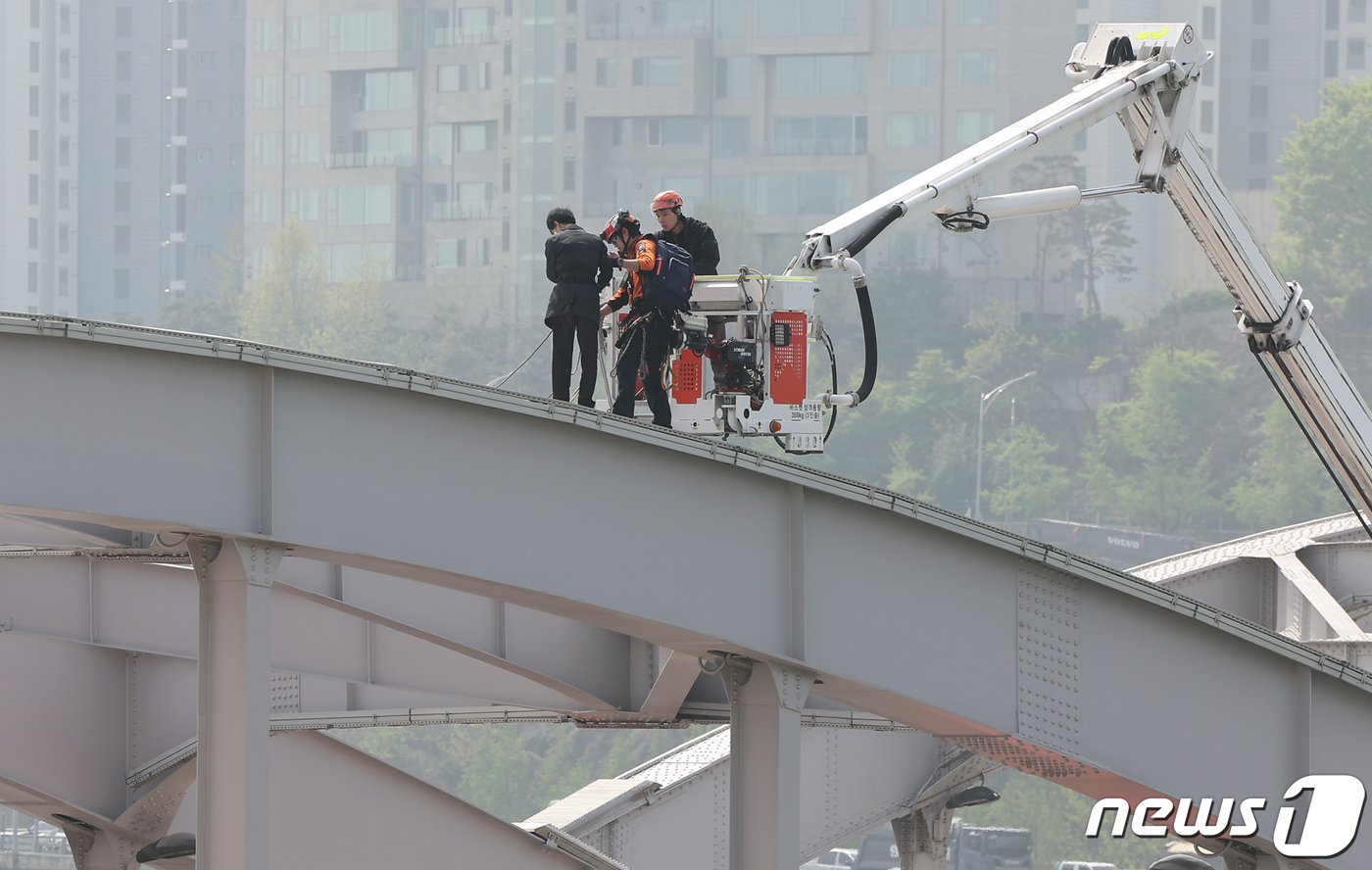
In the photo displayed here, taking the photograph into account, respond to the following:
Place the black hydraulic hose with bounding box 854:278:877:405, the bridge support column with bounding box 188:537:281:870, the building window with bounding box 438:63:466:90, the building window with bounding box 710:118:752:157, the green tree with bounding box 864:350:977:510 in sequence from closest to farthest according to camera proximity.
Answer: the bridge support column with bounding box 188:537:281:870 < the black hydraulic hose with bounding box 854:278:877:405 < the green tree with bounding box 864:350:977:510 < the building window with bounding box 710:118:752:157 < the building window with bounding box 438:63:466:90

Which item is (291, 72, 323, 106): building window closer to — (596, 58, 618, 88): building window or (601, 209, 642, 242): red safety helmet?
(596, 58, 618, 88): building window

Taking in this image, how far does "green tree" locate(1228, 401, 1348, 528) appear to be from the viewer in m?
108

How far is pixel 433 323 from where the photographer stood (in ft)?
446

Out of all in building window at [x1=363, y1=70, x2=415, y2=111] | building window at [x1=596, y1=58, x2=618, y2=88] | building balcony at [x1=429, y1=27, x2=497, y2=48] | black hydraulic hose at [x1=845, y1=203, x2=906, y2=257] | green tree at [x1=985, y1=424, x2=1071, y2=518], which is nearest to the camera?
black hydraulic hose at [x1=845, y1=203, x2=906, y2=257]

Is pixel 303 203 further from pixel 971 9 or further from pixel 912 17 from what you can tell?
pixel 971 9

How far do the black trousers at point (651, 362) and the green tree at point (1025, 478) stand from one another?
100565 mm

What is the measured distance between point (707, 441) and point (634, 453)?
1.26 feet

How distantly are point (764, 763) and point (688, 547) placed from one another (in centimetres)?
132

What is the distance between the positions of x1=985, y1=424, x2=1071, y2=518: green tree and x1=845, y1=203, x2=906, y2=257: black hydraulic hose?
321 ft

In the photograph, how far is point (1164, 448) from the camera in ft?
375

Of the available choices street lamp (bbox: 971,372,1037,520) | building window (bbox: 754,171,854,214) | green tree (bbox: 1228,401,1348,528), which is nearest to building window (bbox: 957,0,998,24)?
building window (bbox: 754,171,854,214)

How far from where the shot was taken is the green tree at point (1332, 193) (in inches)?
4899

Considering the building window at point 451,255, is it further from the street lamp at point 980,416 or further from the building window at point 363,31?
the street lamp at point 980,416

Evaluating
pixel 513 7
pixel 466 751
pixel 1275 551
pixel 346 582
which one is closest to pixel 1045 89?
pixel 513 7
